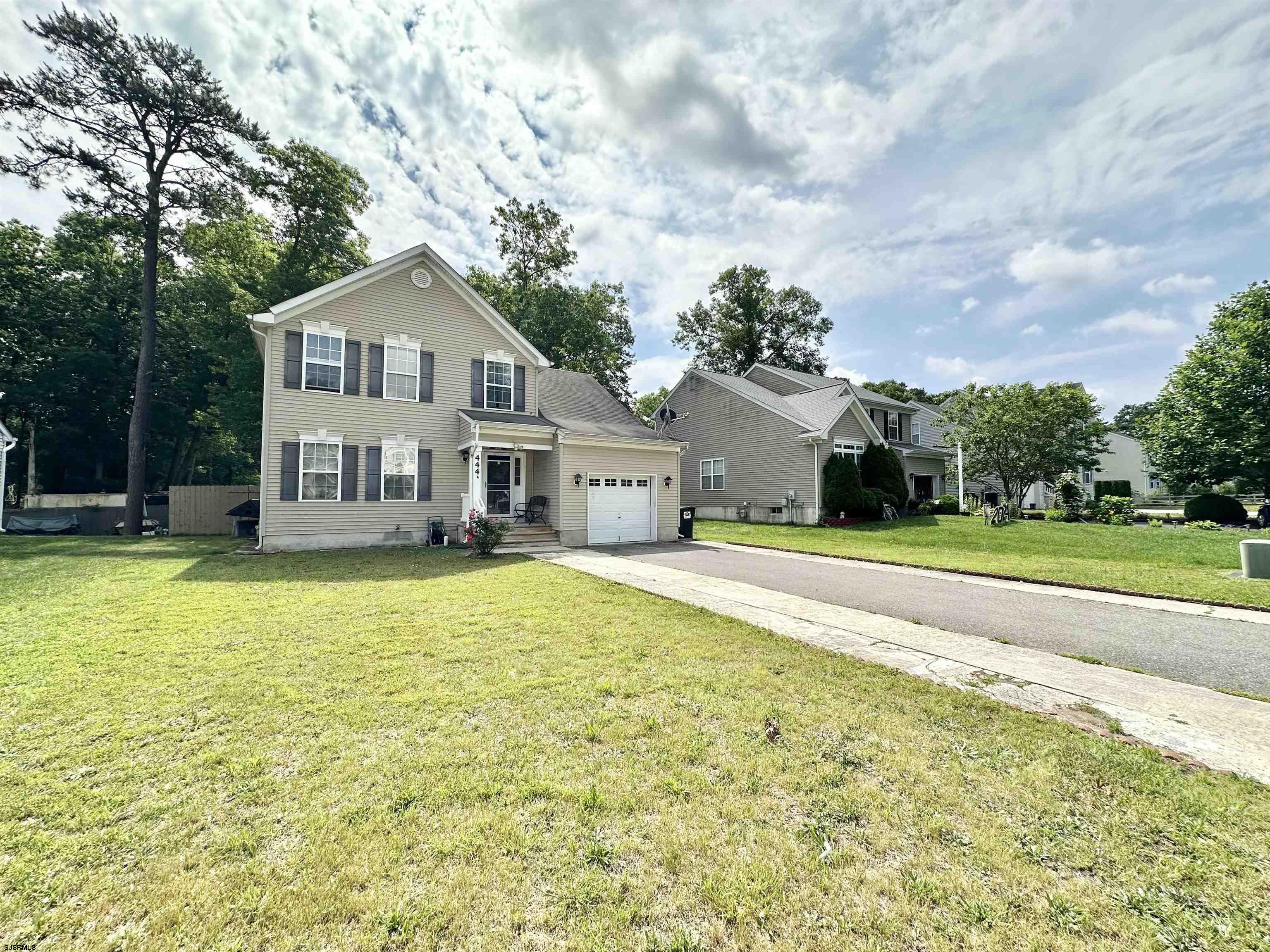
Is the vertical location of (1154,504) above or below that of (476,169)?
below

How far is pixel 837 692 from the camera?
14.2 ft

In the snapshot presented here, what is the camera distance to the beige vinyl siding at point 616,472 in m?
14.8

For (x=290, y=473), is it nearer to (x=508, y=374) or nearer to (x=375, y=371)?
(x=375, y=371)

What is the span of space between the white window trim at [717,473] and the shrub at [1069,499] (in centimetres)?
1342

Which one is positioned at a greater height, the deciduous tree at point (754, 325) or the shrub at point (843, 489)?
the deciduous tree at point (754, 325)

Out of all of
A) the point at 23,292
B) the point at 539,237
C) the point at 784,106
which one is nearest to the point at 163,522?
the point at 23,292

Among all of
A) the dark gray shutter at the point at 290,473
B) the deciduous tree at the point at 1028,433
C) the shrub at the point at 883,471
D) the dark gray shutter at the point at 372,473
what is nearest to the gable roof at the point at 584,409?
the dark gray shutter at the point at 372,473

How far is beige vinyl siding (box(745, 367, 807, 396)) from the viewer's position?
94.1 ft

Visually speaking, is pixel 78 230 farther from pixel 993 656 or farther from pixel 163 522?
pixel 993 656

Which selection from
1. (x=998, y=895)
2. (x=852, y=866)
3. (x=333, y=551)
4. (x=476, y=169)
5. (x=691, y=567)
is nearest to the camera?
(x=998, y=895)

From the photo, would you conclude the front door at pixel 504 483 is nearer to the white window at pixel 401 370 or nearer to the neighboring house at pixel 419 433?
the neighboring house at pixel 419 433

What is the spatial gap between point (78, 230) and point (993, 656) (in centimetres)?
4046

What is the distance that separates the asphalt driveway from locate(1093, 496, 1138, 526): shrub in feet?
44.4

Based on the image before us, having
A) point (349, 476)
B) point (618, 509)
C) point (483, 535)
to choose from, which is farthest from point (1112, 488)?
point (349, 476)
